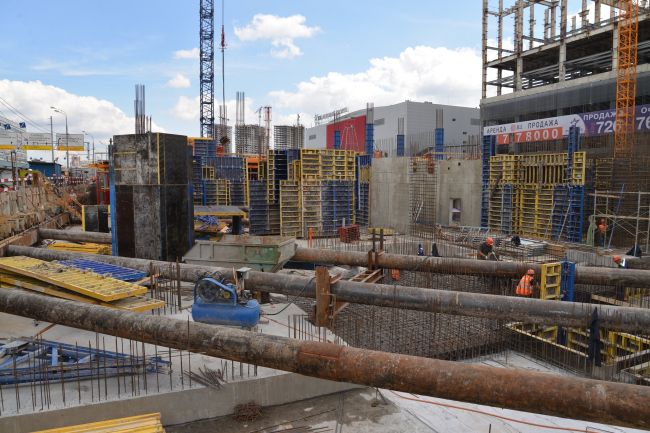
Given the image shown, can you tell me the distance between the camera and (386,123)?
59438 mm

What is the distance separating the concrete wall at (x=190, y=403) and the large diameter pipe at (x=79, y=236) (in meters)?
10.9

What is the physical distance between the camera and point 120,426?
514 centimetres

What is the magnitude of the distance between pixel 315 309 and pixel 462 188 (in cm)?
Result: 1936

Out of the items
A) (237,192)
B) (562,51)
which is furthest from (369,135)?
(562,51)

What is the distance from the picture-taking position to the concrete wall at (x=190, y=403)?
217 inches

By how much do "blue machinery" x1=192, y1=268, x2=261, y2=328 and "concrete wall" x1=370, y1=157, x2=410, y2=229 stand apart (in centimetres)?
1963

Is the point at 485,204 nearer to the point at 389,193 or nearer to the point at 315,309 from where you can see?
the point at 389,193

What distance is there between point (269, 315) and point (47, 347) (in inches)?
164

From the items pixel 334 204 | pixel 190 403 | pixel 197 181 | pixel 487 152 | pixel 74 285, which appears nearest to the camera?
pixel 190 403

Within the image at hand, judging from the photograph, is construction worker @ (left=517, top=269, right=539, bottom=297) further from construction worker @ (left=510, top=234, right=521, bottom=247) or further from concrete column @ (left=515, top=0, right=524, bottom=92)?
concrete column @ (left=515, top=0, right=524, bottom=92)

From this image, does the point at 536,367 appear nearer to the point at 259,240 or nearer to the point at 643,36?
the point at 259,240

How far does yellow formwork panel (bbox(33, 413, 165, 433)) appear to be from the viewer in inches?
198

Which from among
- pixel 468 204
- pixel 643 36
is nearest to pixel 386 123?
pixel 643 36

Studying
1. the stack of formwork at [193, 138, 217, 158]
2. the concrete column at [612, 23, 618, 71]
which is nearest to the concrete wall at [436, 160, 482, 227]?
the stack of formwork at [193, 138, 217, 158]
